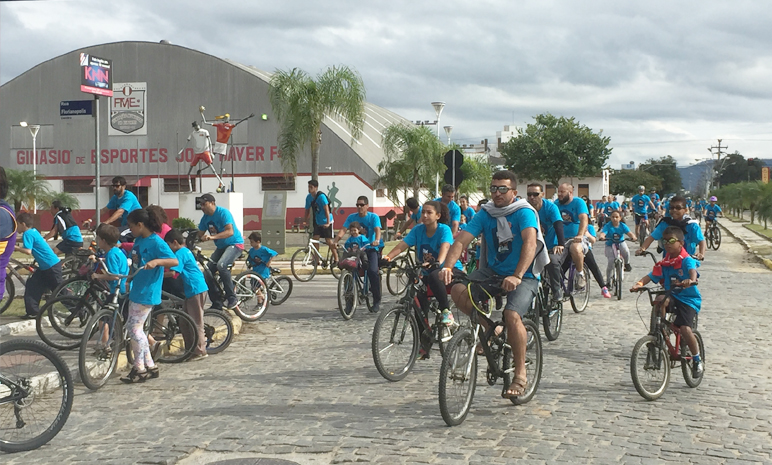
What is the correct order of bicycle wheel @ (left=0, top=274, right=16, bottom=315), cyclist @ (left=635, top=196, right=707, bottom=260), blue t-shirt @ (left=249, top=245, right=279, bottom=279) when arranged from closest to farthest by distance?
cyclist @ (left=635, top=196, right=707, bottom=260), bicycle wheel @ (left=0, top=274, right=16, bottom=315), blue t-shirt @ (left=249, top=245, right=279, bottom=279)

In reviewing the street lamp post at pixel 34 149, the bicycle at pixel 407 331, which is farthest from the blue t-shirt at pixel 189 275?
the street lamp post at pixel 34 149

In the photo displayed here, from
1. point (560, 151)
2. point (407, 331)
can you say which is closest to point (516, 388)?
point (407, 331)

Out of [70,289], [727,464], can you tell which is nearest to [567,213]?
[70,289]

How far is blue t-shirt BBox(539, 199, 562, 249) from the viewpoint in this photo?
10773 mm

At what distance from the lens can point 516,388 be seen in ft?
21.7

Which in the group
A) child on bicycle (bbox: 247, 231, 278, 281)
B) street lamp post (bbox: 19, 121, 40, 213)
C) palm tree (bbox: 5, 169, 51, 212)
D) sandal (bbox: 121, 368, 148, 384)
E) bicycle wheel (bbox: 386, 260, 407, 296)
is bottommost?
sandal (bbox: 121, 368, 148, 384)

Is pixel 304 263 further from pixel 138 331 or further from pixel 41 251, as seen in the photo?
pixel 138 331

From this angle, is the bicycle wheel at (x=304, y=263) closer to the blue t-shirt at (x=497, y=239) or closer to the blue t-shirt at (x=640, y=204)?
the blue t-shirt at (x=497, y=239)

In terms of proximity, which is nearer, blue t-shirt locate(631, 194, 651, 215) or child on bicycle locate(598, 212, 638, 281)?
child on bicycle locate(598, 212, 638, 281)

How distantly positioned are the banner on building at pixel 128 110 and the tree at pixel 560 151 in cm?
3672

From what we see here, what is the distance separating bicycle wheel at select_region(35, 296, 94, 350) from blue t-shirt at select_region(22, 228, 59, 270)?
1.57 meters

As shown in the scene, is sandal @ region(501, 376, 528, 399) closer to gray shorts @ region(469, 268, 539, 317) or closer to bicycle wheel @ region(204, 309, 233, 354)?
gray shorts @ region(469, 268, 539, 317)

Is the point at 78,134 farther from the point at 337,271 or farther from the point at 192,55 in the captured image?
the point at 337,271

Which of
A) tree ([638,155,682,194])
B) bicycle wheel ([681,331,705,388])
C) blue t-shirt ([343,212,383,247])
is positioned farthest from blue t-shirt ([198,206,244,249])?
tree ([638,155,682,194])
